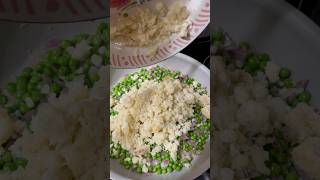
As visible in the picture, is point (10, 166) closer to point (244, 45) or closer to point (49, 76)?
point (49, 76)

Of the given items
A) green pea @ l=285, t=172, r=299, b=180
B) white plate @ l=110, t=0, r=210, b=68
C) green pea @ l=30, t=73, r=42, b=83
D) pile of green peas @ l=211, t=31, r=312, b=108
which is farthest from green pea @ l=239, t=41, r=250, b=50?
green pea @ l=30, t=73, r=42, b=83

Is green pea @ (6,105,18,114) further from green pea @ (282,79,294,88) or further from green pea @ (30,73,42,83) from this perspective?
green pea @ (282,79,294,88)

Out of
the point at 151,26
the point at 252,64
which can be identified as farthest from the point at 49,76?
the point at 252,64

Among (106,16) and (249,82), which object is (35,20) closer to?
(106,16)

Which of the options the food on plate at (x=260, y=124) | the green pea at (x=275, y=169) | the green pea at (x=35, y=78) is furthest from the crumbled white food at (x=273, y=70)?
the green pea at (x=35, y=78)

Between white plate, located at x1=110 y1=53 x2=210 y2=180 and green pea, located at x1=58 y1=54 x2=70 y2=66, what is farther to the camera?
white plate, located at x1=110 y1=53 x2=210 y2=180

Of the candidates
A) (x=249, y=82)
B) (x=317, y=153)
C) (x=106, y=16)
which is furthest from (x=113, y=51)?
(x=317, y=153)
